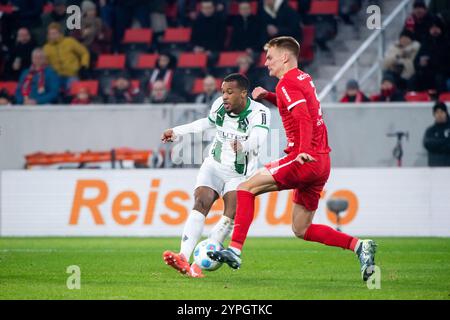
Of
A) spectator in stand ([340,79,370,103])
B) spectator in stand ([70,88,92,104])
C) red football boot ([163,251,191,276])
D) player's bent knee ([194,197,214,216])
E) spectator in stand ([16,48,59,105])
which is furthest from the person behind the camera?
spectator in stand ([16,48,59,105])

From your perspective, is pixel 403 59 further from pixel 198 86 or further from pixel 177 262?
pixel 177 262

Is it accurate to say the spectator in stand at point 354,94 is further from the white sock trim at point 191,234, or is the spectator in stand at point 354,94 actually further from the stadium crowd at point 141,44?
the white sock trim at point 191,234

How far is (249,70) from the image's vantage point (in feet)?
68.3

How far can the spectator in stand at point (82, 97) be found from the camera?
21516 millimetres

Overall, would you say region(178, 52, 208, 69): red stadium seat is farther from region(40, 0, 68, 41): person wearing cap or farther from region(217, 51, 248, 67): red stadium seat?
region(40, 0, 68, 41): person wearing cap

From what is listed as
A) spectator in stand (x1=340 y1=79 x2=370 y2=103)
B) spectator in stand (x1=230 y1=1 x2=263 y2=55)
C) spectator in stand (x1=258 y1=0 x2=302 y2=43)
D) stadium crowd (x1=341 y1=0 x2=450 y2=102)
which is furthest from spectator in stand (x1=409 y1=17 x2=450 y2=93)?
spectator in stand (x1=230 y1=1 x2=263 y2=55)

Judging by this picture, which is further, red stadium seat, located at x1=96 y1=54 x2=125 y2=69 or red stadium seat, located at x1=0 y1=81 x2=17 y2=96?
red stadium seat, located at x1=96 y1=54 x2=125 y2=69

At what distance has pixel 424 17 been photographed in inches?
819

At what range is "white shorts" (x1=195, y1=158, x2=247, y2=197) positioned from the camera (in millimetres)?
11594

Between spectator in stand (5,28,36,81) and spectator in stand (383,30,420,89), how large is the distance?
24.6 ft

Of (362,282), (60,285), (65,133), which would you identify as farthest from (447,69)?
(60,285)

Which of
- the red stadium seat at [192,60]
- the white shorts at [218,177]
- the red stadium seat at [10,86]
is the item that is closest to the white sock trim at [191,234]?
the white shorts at [218,177]

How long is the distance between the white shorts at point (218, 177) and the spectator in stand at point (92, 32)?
12.3m
